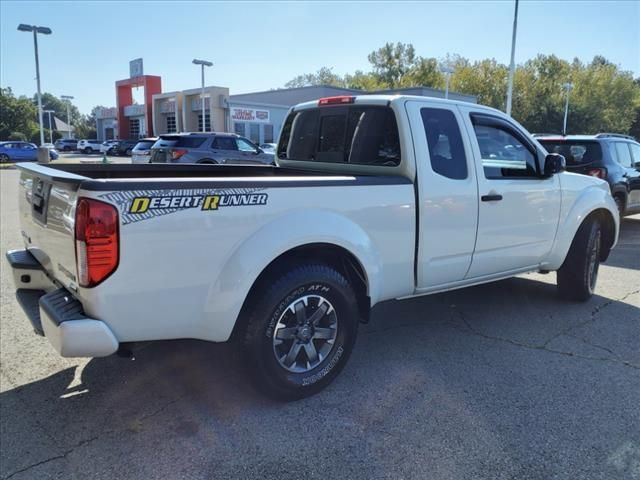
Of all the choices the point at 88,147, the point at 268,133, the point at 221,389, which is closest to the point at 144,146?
the point at 221,389

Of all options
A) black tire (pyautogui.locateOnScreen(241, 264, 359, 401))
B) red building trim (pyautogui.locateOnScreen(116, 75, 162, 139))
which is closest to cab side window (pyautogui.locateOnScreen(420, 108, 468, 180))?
black tire (pyautogui.locateOnScreen(241, 264, 359, 401))

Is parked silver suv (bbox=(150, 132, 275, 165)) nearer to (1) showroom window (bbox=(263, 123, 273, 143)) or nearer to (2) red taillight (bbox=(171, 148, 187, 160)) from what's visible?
(2) red taillight (bbox=(171, 148, 187, 160))

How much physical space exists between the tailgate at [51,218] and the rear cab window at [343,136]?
7.28ft

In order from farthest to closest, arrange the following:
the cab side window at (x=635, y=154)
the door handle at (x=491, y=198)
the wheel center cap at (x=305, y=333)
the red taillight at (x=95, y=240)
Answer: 1. the cab side window at (x=635, y=154)
2. the door handle at (x=491, y=198)
3. the wheel center cap at (x=305, y=333)
4. the red taillight at (x=95, y=240)

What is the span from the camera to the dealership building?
41.0 meters

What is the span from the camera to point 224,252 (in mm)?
2816

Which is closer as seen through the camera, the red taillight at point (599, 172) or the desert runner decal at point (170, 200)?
the desert runner decal at point (170, 200)

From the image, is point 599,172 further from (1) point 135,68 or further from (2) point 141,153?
(1) point 135,68

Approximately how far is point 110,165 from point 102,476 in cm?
275

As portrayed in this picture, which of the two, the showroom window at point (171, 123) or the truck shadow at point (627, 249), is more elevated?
the showroom window at point (171, 123)

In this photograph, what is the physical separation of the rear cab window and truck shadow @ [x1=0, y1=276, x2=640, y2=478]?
5.10ft

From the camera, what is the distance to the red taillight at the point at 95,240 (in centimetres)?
247

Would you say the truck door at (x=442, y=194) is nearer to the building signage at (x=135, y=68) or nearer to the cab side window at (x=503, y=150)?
the cab side window at (x=503, y=150)

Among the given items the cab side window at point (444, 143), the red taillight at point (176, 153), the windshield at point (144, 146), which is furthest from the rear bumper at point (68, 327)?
the windshield at point (144, 146)
